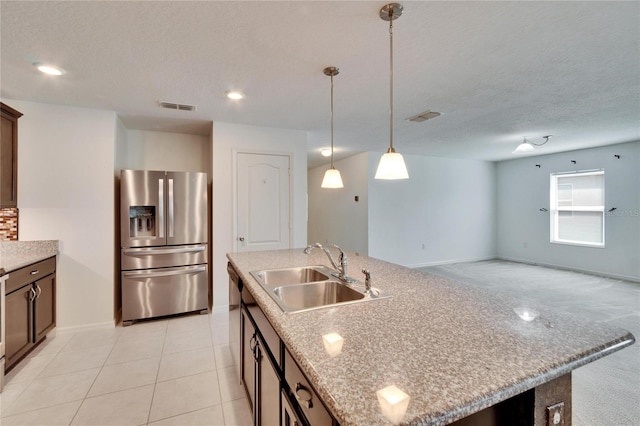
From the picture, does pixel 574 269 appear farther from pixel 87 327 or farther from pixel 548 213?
pixel 87 327

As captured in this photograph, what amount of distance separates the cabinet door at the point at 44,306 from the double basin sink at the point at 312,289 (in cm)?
228

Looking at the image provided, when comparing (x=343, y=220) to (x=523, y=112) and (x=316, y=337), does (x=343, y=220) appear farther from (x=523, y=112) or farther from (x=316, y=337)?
(x=316, y=337)

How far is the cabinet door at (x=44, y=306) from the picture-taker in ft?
8.58

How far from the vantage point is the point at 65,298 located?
3.06 metres

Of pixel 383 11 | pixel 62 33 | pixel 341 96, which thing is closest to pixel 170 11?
pixel 62 33

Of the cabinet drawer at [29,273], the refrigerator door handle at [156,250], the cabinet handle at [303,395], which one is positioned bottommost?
the cabinet handle at [303,395]

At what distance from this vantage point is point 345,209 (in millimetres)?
6613

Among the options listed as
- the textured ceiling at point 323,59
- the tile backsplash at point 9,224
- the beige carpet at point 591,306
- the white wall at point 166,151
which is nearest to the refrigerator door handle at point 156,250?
the tile backsplash at point 9,224

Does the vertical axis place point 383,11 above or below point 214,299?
above

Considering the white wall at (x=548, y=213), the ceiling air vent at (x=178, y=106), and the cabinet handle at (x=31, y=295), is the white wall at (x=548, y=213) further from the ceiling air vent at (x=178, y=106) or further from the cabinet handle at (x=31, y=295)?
the cabinet handle at (x=31, y=295)

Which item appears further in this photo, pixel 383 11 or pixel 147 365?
pixel 147 365

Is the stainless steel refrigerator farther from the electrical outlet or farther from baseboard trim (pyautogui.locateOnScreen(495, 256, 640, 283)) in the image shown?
baseboard trim (pyautogui.locateOnScreen(495, 256, 640, 283))

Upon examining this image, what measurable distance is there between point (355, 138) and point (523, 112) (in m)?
2.20

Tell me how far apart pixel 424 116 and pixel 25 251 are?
14.6ft
